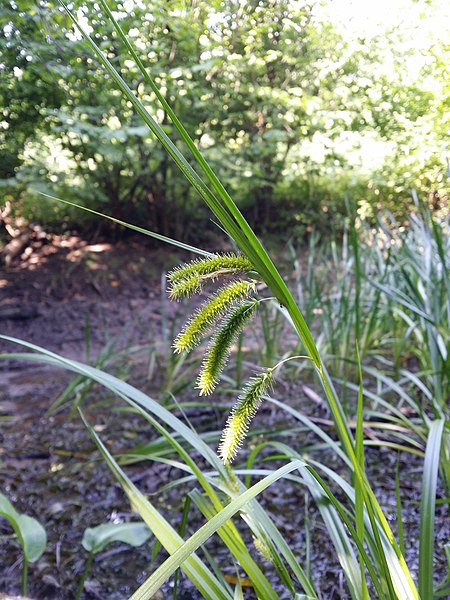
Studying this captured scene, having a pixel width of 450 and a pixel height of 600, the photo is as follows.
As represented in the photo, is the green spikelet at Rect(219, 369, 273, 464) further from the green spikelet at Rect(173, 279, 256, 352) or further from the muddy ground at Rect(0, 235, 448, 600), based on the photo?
the muddy ground at Rect(0, 235, 448, 600)

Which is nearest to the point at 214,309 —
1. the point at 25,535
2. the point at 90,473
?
the point at 25,535

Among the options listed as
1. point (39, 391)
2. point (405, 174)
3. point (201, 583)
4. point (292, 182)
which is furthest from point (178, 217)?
point (201, 583)

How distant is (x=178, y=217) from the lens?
3.34 meters

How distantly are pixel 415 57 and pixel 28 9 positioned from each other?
4.22ft

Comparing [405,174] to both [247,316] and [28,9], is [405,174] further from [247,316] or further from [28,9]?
[247,316]

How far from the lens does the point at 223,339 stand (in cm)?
35

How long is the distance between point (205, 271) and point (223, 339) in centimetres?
5

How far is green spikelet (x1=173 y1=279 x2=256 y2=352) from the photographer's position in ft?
1.15

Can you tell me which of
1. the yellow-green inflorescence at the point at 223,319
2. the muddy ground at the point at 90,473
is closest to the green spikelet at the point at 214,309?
the yellow-green inflorescence at the point at 223,319

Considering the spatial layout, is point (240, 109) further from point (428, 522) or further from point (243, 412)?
point (243, 412)

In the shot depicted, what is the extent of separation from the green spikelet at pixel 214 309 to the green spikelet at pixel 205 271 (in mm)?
12

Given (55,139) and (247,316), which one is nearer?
(247,316)

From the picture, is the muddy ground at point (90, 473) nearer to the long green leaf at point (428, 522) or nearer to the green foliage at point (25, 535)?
the green foliage at point (25, 535)

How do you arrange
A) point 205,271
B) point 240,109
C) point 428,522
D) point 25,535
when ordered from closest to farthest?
1. point 205,271
2. point 428,522
3. point 25,535
4. point 240,109
